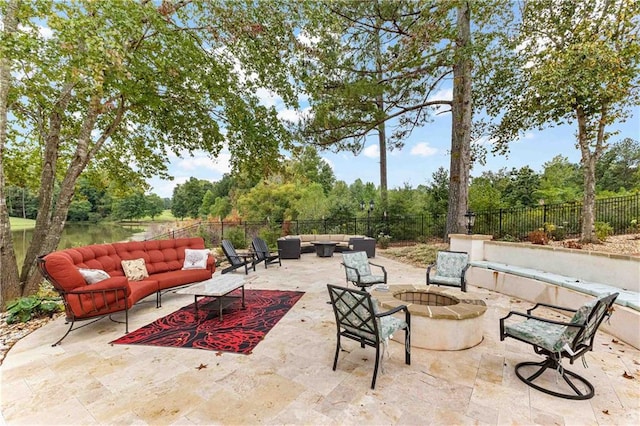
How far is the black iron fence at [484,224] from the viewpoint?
8109 mm

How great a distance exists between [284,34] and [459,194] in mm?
5812

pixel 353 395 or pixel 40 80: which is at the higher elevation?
pixel 40 80

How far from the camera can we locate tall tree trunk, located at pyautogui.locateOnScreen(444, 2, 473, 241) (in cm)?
632

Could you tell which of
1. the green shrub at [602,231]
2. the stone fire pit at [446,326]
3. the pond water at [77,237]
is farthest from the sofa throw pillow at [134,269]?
the green shrub at [602,231]

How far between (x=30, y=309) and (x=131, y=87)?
3.80 m

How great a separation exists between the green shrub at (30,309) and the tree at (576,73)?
32.5ft

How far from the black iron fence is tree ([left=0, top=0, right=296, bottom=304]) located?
132 inches

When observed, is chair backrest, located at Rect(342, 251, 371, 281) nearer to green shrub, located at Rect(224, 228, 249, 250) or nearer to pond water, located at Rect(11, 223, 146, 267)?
green shrub, located at Rect(224, 228, 249, 250)

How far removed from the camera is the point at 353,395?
205 cm

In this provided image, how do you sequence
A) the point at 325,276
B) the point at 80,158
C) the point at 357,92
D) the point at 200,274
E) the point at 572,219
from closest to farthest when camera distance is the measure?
the point at 200,274 < the point at 80,158 < the point at 325,276 < the point at 357,92 < the point at 572,219

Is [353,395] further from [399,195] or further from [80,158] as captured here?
[399,195]

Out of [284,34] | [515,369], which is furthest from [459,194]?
[284,34]

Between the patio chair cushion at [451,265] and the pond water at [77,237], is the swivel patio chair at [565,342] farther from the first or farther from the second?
the pond water at [77,237]

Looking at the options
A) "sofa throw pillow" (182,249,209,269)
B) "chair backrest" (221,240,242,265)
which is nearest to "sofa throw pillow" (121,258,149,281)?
"sofa throw pillow" (182,249,209,269)
